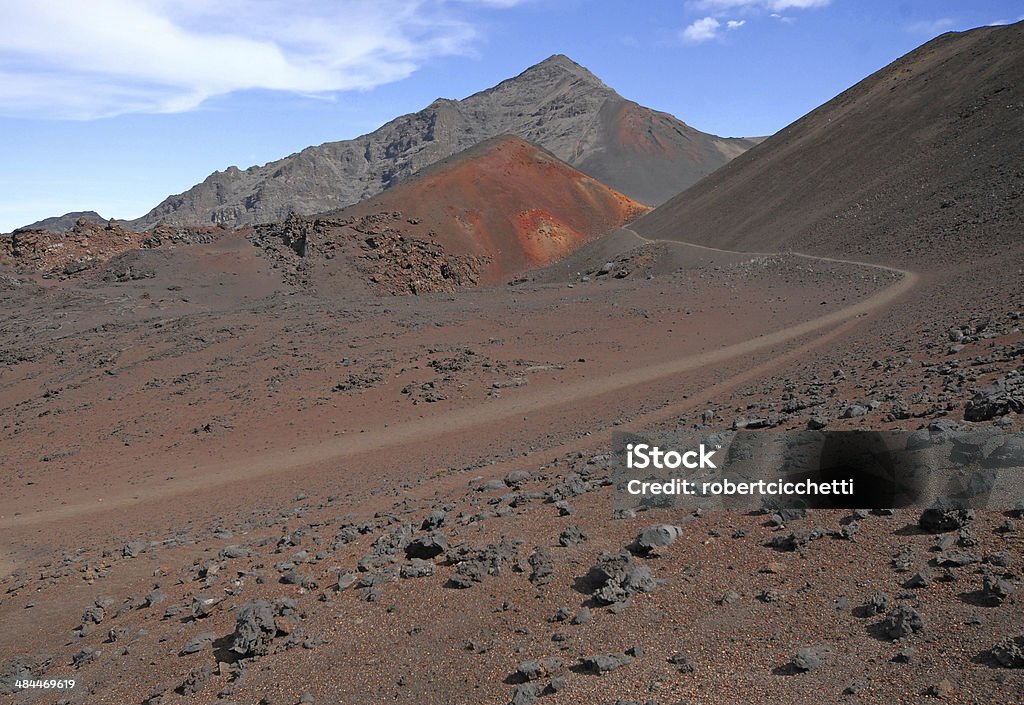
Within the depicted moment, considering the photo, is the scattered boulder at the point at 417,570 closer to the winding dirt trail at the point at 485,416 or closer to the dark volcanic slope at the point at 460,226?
the winding dirt trail at the point at 485,416

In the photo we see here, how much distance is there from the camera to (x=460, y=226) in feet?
160

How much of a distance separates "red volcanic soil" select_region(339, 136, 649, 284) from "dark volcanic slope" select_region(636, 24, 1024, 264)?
595 centimetres

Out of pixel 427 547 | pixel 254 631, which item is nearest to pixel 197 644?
pixel 254 631

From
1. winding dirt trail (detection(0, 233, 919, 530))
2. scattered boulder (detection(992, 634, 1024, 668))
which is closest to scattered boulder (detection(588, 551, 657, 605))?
scattered boulder (detection(992, 634, 1024, 668))

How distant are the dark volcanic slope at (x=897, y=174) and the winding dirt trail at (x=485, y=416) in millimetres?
10775

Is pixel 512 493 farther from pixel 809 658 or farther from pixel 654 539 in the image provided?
pixel 809 658

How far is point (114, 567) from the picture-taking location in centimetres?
927

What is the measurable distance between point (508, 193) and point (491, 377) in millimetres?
36277

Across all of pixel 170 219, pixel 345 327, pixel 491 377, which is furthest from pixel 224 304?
pixel 170 219

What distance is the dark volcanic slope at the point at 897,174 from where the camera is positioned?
99.2ft

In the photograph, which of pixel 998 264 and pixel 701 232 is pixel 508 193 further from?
pixel 998 264

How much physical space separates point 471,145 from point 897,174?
7925 centimetres

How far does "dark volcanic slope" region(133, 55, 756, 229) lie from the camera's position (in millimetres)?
93312

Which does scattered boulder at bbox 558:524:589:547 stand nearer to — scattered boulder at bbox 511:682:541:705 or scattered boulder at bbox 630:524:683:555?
scattered boulder at bbox 630:524:683:555
